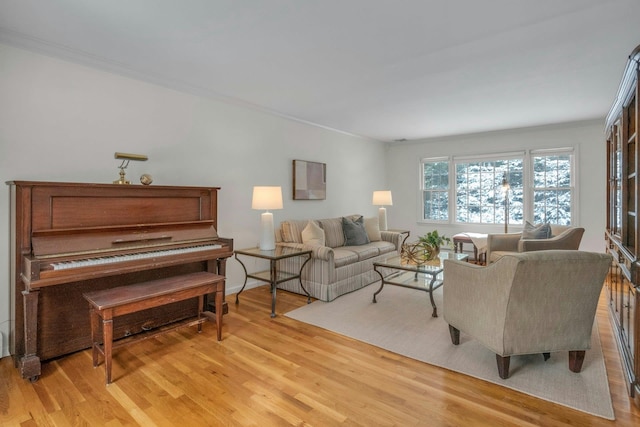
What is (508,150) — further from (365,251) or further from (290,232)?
(290,232)

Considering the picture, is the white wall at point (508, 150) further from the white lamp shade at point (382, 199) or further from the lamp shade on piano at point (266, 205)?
the lamp shade on piano at point (266, 205)

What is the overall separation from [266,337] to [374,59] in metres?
2.58

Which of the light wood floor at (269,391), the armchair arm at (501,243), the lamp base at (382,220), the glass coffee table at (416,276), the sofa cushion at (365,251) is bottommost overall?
the light wood floor at (269,391)

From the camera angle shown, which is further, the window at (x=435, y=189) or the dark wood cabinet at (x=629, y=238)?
the window at (x=435, y=189)

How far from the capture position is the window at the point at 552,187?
18.2 feet

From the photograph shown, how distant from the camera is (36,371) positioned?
2.23m

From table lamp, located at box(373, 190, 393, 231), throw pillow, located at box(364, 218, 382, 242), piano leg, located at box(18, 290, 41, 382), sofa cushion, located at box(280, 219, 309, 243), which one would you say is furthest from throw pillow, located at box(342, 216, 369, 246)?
piano leg, located at box(18, 290, 41, 382)

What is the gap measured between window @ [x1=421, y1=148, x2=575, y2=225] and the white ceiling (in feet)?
5.35

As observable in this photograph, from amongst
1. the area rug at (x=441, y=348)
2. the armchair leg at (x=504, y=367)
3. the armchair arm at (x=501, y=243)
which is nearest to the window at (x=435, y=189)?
the armchair arm at (x=501, y=243)

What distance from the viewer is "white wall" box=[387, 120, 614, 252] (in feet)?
17.3

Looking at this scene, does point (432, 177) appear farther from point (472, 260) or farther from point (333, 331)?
point (333, 331)

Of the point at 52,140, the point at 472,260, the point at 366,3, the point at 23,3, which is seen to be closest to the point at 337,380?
the point at 366,3

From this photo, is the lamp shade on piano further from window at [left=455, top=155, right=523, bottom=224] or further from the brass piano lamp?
window at [left=455, top=155, right=523, bottom=224]

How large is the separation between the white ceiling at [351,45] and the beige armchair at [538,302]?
161cm
